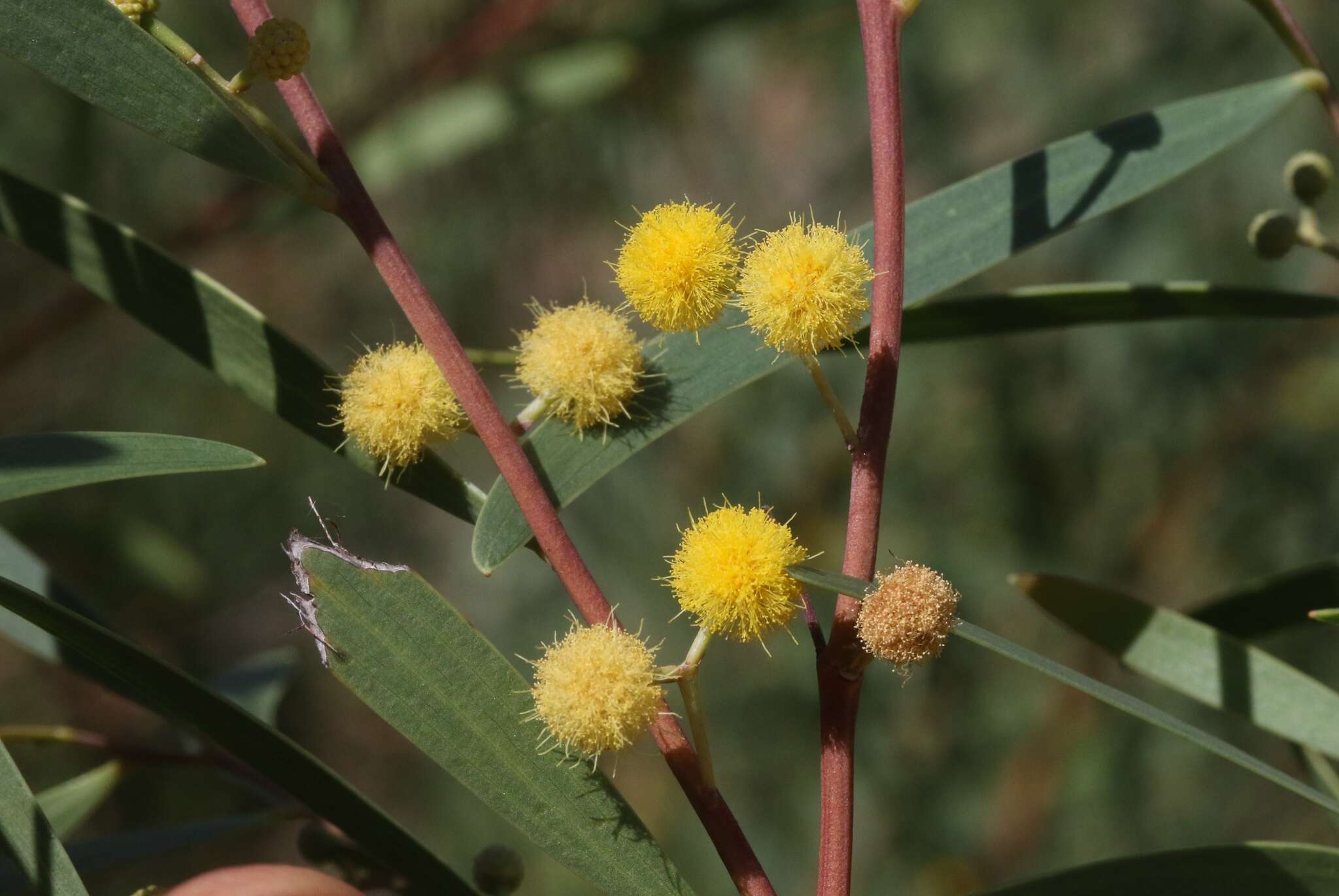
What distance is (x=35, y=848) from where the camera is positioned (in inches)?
25.1

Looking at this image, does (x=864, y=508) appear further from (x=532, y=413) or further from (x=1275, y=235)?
(x=1275, y=235)

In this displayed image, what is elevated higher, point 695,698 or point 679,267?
point 679,267

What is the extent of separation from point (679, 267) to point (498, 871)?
1.67 ft

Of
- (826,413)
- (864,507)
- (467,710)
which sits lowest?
(467,710)

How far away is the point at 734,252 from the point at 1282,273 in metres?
1.70

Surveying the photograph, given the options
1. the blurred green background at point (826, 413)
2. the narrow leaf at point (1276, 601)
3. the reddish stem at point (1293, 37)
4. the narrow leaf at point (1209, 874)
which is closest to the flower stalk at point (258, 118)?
the narrow leaf at point (1209, 874)

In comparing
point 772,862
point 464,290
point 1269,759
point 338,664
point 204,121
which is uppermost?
point 464,290

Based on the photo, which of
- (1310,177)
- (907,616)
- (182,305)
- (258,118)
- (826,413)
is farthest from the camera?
(826,413)

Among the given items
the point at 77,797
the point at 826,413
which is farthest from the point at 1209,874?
the point at 826,413

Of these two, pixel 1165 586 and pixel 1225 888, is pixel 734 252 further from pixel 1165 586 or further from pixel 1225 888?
pixel 1165 586

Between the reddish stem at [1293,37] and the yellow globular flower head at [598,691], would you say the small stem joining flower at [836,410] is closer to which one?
the yellow globular flower head at [598,691]

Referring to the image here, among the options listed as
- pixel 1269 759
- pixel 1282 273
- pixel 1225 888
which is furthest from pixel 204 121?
pixel 1269 759

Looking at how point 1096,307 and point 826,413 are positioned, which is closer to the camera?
point 1096,307

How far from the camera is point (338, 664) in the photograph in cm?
63
